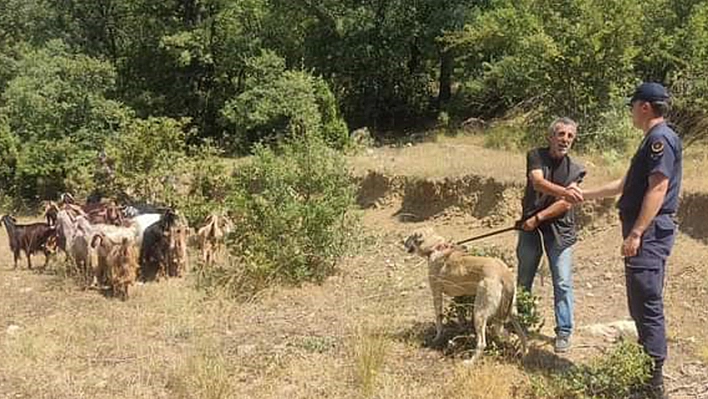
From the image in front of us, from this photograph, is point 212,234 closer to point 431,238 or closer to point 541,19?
point 431,238

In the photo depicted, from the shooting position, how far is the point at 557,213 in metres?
5.53

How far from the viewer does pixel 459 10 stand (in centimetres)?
2072

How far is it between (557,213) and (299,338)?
8.27 ft

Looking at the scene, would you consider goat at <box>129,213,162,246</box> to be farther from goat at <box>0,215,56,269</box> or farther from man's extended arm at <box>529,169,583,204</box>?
man's extended arm at <box>529,169,583,204</box>

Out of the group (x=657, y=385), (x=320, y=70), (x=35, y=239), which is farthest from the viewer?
(x=320, y=70)

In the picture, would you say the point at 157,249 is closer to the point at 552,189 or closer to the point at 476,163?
the point at 552,189

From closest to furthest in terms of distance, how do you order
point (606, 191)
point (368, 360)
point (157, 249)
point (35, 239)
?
point (606, 191)
point (368, 360)
point (157, 249)
point (35, 239)

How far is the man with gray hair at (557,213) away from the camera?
5.50 m

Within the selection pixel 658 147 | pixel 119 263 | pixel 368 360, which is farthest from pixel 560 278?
pixel 119 263

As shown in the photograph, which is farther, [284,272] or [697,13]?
[697,13]

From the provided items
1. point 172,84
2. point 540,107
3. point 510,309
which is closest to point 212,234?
point 510,309

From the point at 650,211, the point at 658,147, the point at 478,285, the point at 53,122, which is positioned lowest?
the point at 478,285

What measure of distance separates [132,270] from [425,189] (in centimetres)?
556

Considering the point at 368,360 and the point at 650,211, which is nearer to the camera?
the point at 650,211
